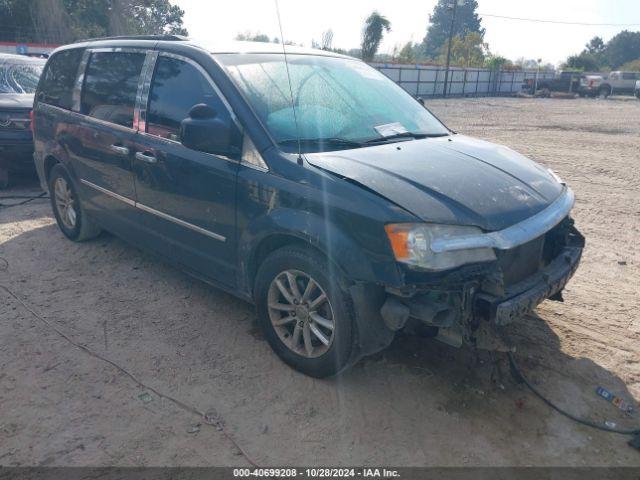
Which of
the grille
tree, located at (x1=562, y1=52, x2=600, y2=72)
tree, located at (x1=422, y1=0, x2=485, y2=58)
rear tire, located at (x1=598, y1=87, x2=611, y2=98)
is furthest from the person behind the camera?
tree, located at (x1=422, y1=0, x2=485, y2=58)

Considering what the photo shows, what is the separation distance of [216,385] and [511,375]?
184 centimetres

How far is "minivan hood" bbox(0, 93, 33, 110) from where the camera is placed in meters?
7.28

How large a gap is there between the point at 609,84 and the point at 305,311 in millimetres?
47814

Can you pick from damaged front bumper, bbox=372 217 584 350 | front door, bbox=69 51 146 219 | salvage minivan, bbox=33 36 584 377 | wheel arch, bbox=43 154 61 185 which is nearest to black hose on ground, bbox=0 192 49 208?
wheel arch, bbox=43 154 61 185

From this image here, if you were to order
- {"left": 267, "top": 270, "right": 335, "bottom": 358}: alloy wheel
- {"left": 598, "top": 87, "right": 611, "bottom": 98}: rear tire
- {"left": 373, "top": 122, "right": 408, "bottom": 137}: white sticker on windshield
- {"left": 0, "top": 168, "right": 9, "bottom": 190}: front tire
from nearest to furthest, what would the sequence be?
{"left": 267, "top": 270, "right": 335, "bottom": 358}: alloy wheel < {"left": 373, "top": 122, "right": 408, "bottom": 137}: white sticker on windshield < {"left": 0, "top": 168, "right": 9, "bottom": 190}: front tire < {"left": 598, "top": 87, "right": 611, "bottom": 98}: rear tire

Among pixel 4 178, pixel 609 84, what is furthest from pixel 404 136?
pixel 609 84

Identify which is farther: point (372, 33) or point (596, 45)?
point (596, 45)

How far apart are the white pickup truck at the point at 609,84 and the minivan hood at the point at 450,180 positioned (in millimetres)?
45491

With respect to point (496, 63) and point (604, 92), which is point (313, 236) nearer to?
point (496, 63)

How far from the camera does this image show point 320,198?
2.94 metres

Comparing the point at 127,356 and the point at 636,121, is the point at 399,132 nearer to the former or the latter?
the point at 127,356

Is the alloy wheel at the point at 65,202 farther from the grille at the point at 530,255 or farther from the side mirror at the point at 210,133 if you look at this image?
the grille at the point at 530,255

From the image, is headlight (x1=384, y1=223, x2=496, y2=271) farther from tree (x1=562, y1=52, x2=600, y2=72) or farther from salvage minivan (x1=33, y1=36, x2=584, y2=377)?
tree (x1=562, y1=52, x2=600, y2=72)

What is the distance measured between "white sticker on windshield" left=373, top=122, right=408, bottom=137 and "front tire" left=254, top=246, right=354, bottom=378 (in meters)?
1.15
